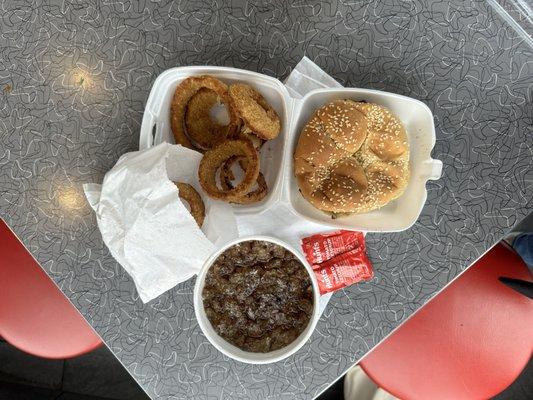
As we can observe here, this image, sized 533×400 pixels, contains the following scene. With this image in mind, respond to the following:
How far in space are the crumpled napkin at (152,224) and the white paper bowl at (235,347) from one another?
0.15ft

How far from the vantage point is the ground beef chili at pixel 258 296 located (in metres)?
1.08

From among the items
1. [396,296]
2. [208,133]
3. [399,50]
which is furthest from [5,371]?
[399,50]

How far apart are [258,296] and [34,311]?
74cm

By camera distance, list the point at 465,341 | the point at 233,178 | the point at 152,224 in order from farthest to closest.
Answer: the point at 465,341
the point at 233,178
the point at 152,224

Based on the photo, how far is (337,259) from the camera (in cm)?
118

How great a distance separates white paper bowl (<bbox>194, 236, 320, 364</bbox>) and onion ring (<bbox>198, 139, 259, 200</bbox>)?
120 millimetres

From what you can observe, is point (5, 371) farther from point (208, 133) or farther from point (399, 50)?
point (399, 50)

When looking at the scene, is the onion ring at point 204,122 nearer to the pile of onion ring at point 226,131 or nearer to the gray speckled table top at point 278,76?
the pile of onion ring at point 226,131

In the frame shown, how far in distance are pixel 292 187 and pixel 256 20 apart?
0.41 meters

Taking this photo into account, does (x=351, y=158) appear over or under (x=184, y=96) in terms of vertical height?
over

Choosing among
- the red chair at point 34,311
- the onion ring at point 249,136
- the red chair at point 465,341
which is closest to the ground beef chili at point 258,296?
the onion ring at point 249,136

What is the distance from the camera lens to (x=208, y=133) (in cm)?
117

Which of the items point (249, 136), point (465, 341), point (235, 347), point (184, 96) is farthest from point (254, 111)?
point (465, 341)

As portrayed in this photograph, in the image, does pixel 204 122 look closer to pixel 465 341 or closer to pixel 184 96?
pixel 184 96
